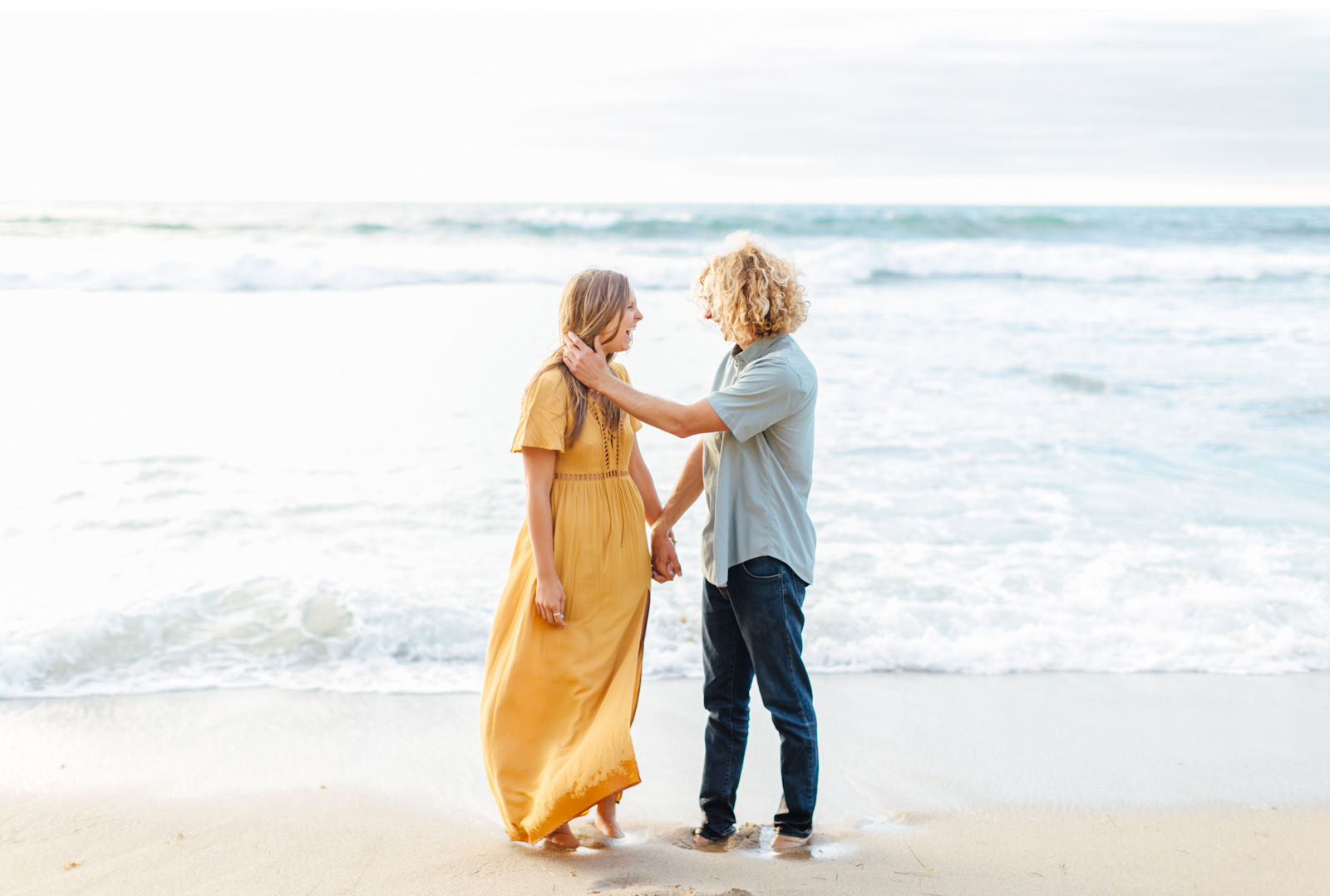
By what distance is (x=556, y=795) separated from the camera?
103 inches

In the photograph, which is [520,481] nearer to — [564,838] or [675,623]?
[675,623]

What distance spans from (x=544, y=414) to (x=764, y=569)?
0.78 meters

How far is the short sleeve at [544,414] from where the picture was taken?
8.71 feet

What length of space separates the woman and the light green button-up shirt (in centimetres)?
33

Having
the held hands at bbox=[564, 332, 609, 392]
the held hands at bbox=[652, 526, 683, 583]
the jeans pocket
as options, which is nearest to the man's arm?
the held hands at bbox=[564, 332, 609, 392]

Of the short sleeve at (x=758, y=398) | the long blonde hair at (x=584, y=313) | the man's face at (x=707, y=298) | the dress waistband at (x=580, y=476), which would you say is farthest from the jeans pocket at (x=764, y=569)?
the man's face at (x=707, y=298)

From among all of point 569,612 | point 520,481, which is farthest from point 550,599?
point 520,481

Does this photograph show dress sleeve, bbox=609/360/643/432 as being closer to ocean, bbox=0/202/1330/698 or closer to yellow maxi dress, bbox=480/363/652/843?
yellow maxi dress, bbox=480/363/652/843

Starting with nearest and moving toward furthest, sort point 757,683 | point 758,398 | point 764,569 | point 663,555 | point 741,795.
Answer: point 758,398 → point 764,569 → point 757,683 → point 663,555 → point 741,795

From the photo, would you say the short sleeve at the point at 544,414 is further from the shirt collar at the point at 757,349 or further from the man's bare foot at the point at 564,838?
the man's bare foot at the point at 564,838

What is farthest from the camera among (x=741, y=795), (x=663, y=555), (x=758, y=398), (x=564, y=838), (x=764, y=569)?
(x=741, y=795)

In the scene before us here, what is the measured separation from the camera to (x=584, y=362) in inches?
104

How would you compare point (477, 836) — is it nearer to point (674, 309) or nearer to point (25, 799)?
point (25, 799)

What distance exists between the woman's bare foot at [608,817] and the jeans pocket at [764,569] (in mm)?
876
